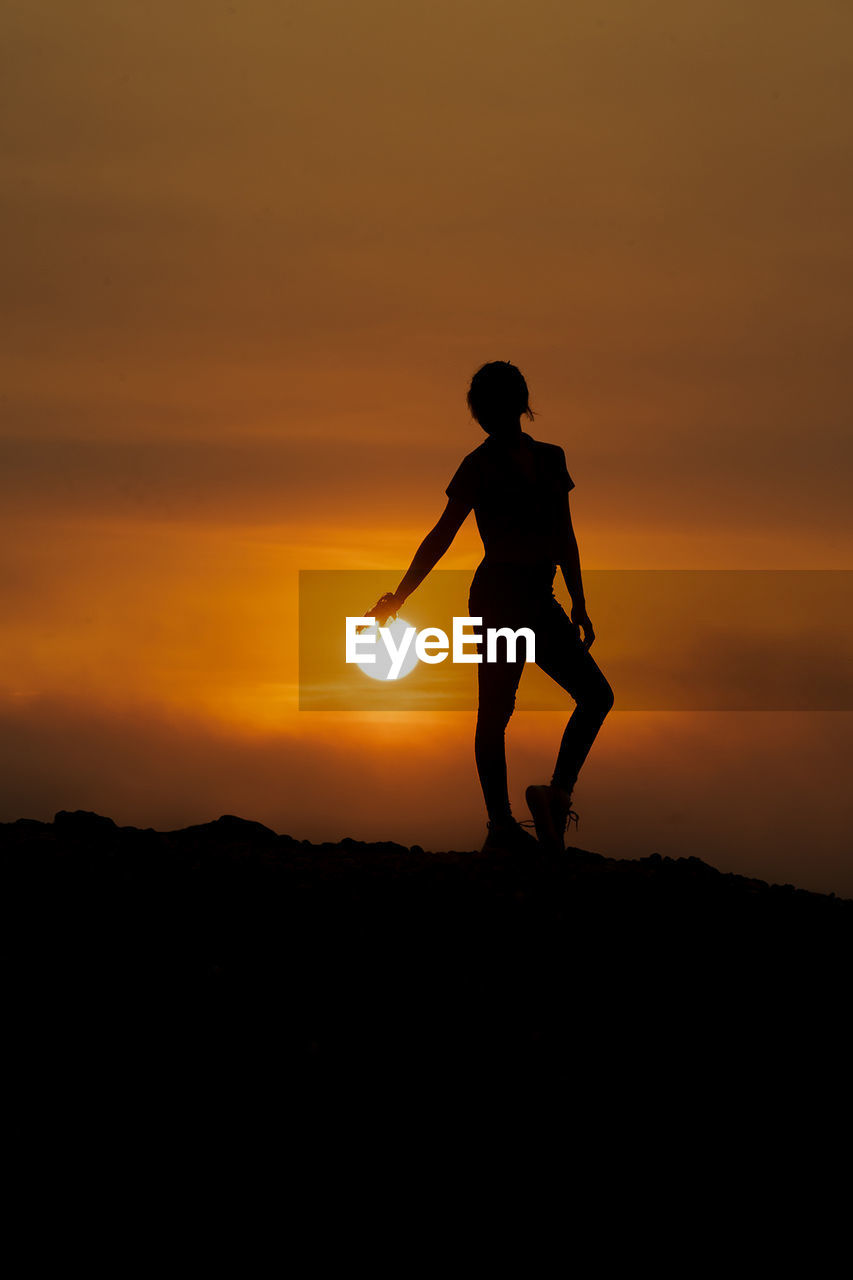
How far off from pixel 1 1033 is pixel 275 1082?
1409 millimetres

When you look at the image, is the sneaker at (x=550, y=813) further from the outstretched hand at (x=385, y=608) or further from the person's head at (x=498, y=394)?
the person's head at (x=498, y=394)

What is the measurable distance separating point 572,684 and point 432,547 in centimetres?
135

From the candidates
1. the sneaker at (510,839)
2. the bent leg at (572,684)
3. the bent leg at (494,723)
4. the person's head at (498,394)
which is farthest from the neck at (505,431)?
the sneaker at (510,839)

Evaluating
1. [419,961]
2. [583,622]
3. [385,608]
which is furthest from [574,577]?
[419,961]

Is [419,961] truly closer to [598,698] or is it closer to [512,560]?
[598,698]

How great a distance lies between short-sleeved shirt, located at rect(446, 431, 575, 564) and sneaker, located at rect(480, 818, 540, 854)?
188cm

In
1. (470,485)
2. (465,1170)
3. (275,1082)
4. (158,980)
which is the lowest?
(465,1170)

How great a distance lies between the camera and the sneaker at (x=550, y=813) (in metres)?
8.91

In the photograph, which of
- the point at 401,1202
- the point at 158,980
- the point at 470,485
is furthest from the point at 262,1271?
the point at 470,485

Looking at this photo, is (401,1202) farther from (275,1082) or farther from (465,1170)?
(275,1082)

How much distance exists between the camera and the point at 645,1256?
5.39 m

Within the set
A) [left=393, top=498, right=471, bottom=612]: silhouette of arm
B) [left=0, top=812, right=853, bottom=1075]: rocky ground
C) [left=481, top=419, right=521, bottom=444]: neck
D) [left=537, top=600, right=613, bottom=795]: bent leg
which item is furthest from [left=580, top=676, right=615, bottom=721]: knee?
[left=481, top=419, right=521, bottom=444]: neck

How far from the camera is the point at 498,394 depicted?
855cm

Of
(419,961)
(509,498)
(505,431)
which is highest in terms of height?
(505,431)
